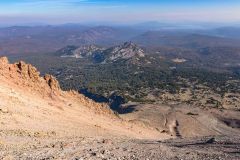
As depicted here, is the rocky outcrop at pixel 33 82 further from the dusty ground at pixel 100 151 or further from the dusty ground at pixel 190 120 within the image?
the dusty ground at pixel 100 151

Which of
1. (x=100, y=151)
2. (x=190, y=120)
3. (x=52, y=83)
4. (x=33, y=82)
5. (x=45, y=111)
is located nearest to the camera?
(x=100, y=151)

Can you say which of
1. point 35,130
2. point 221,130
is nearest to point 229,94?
point 221,130

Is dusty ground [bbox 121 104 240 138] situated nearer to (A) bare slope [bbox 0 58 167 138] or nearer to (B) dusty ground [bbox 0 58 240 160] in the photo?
(B) dusty ground [bbox 0 58 240 160]

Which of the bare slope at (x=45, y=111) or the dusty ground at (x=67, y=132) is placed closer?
the dusty ground at (x=67, y=132)

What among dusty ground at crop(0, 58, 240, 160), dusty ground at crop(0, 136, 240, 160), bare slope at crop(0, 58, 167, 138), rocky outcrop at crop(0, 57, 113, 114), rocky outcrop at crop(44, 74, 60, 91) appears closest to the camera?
dusty ground at crop(0, 136, 240, 160)

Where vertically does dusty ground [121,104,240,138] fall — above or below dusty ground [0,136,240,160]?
below

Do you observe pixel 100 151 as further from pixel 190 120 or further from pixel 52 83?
pixel 190 120

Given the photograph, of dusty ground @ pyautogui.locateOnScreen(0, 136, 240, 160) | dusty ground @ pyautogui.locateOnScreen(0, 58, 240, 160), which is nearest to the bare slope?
dusty ground @ pyautogui.locateOnScreen(0, 58, 240, 160)

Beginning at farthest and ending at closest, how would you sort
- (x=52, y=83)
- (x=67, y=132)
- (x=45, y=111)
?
(x=52, y=83), (x=45, y=111), (x=67, y=132)

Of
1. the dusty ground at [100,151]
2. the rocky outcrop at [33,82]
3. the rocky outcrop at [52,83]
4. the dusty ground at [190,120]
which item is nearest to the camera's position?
the dusty ground at [100,151]

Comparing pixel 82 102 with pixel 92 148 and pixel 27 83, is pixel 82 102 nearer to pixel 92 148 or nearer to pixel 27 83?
pixel 27 83

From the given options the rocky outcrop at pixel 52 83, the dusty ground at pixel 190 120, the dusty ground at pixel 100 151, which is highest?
the dusty ground at pixel 100 151

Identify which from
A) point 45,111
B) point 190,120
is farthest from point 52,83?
point 190,120

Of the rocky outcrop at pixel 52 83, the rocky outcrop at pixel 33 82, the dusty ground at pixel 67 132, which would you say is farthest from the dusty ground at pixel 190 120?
the rocky outcrop at pixel 52 83
